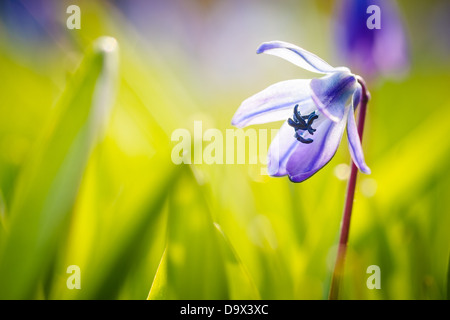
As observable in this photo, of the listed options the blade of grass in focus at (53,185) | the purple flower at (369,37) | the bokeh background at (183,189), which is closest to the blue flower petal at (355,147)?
the bokeh background at (183,189)

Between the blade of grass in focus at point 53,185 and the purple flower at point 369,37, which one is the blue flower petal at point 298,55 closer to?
the blade of grass in focus at point 53,185

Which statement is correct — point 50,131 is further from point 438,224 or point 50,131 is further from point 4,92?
point 4,92

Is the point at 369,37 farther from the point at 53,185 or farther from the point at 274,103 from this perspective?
the point at 53,185

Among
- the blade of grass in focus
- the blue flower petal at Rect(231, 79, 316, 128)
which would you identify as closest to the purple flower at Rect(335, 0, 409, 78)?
the blue flower petal at Rect(231, 79, 316, 128)

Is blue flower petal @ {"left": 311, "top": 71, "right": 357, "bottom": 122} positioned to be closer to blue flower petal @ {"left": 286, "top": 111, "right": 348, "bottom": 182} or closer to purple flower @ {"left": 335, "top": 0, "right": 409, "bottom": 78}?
blue flower petal @ {"left": 286, "top": 111, "right": 348, "bottom": 182}

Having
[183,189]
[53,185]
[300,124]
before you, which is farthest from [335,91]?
[53,185]
